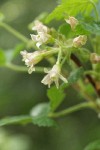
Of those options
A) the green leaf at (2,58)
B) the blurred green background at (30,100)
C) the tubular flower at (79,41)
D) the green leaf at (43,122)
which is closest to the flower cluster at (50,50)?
the tubular flower at (79,41)

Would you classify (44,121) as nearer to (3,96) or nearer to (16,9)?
(3,96)

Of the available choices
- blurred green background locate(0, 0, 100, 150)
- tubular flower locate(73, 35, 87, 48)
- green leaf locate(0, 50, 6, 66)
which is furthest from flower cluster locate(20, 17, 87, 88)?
blurred green background locate(0, 0, 100, 150)

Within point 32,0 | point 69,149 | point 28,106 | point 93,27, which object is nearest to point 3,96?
point 28,106

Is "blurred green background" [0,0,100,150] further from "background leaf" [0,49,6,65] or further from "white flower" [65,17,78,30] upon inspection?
"white flower" [65,17,78,30]

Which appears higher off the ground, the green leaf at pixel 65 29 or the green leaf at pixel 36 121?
the green leaf at pixel 65 29

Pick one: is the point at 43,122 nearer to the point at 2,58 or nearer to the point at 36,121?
the point at 36,121

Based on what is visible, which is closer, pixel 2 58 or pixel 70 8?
pixel 70 8

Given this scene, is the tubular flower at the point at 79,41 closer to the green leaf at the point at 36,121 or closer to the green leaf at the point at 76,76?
the green leaf at the point at 76,76

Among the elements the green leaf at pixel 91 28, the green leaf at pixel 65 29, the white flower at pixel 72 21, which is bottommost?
the green leaf at pixel 91 28

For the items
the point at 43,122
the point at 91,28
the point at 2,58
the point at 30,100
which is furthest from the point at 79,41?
the point at 30,100

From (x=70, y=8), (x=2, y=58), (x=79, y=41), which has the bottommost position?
(x=79, y=41)
